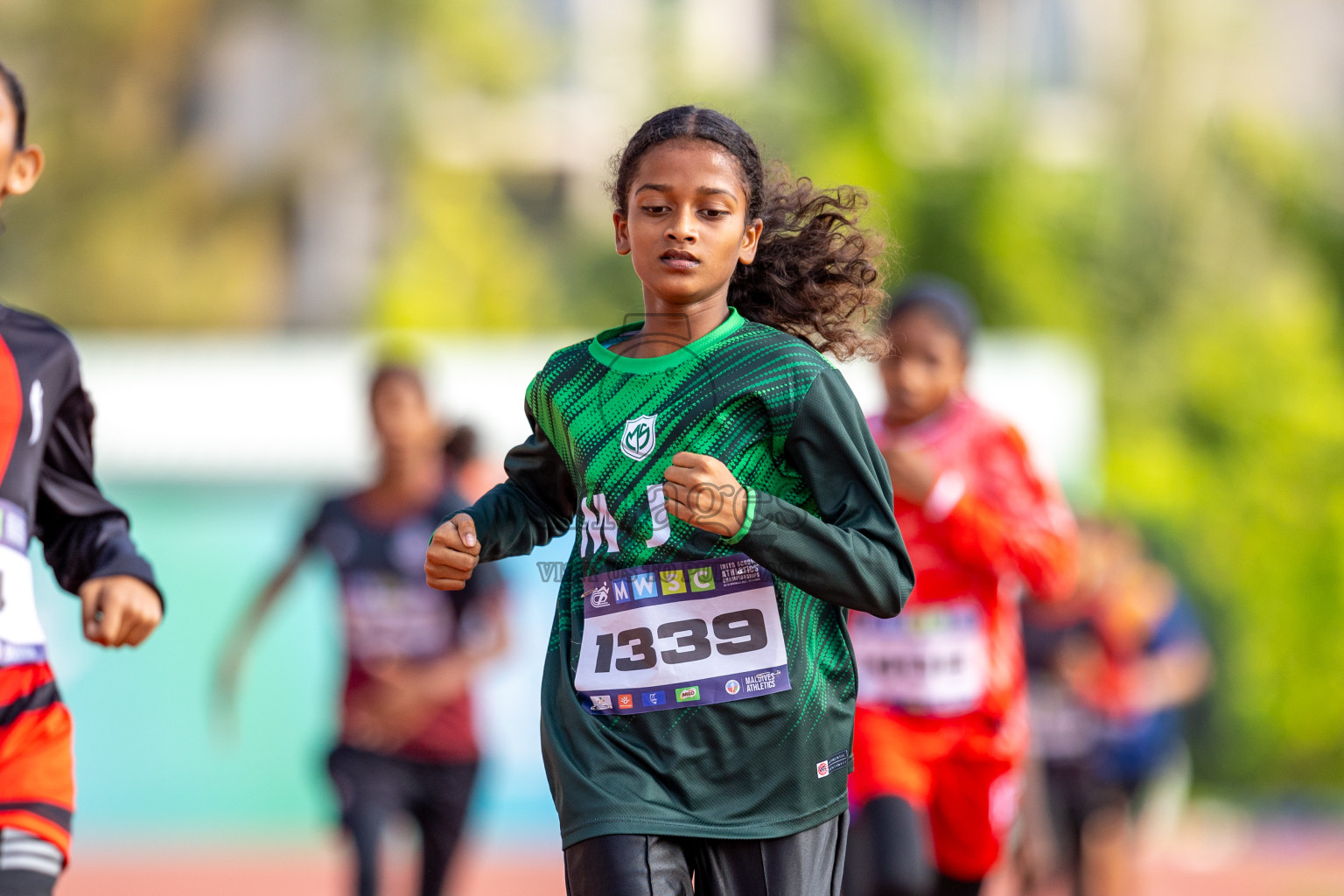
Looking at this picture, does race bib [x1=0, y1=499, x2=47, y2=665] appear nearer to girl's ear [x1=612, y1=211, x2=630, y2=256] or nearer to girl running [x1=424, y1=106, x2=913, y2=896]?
girl running [x1=424, y1=106, x2=913, y2=896]

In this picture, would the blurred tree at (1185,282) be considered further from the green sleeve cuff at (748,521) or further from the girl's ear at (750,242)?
the green sleeve cuff at (748,521)

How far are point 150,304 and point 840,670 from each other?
26.2 metres

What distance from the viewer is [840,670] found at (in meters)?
3.28

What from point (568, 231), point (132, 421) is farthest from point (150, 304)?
point (132, 421)

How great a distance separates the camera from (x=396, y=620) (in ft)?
22.0

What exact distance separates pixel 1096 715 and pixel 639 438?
667 centimetres

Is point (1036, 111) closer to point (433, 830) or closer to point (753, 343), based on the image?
point (433, 830)

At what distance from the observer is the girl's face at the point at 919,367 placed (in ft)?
17.8

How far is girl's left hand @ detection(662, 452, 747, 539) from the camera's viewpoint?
9.41 feet

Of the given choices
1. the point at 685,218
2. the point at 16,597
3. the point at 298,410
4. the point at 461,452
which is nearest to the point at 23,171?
the point at 16,597

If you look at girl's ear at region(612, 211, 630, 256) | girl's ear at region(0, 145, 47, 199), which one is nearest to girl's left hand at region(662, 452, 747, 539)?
Answer: girl's ear at region(612, 211, 630, 256)

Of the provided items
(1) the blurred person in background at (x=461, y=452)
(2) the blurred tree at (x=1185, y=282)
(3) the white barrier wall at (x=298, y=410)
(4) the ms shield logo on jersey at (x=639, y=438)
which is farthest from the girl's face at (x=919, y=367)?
(2) the blurred tree at (x=1185, y=282)

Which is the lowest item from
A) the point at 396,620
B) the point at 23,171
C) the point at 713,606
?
the point at 396,620

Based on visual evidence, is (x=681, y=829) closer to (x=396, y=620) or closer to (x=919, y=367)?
(x=919, y=367)
